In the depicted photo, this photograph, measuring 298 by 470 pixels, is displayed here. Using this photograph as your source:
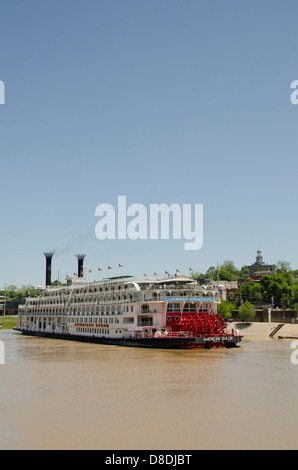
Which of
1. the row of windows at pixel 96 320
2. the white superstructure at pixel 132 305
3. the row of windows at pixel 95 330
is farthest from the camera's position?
the row of windows at pixel 95 330

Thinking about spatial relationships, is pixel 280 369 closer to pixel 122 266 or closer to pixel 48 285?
pixel 122 266

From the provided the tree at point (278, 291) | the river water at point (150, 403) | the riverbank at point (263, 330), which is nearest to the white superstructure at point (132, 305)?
the river water at point (150, 403)

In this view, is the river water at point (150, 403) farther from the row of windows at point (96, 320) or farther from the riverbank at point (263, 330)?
the riverbank at point (263, 330)

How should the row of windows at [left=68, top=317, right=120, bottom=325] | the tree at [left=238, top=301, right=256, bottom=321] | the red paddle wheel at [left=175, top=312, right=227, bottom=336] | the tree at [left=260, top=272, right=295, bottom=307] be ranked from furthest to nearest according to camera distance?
the tree at [left=260, top=272, right=295, bottom=307]
the tree at [left=238, top=301, right=256, bottom=321]
the row of windows at [left=68, top=317, right=120, bottom=325]
the red paddle wheel at [left=175, top=312, right=227, bottom=336]

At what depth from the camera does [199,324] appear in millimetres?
52312

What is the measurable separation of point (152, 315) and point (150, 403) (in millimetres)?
28925

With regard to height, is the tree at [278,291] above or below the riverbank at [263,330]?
above

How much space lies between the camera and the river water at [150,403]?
19.0 meters

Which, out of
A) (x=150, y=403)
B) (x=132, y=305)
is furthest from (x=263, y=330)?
(x=150, y=403)

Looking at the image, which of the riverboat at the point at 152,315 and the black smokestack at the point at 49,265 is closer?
the riverboat at the point at 152,315

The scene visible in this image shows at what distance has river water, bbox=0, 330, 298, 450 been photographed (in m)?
19.0

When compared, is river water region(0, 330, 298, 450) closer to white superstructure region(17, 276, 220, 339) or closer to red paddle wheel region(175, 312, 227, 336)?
red paddle wheel region(175, 312, 227, 336)

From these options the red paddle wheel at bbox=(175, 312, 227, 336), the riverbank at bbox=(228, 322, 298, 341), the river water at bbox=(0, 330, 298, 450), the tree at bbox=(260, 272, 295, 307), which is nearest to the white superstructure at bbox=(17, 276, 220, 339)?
the red paddle wheel at bbox=(175, 312, 227, 336)

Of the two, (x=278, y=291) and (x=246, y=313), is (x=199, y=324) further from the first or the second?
(x=278, y=291)
